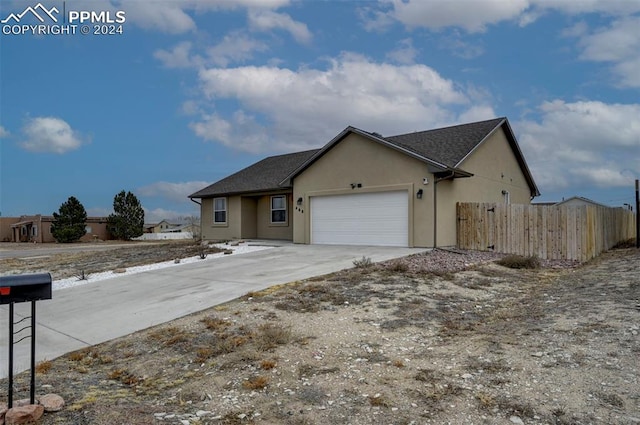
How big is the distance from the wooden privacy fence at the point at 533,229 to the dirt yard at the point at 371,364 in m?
5.84


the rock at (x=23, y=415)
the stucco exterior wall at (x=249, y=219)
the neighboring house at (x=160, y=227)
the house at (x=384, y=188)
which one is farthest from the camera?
the neighboring house at (x=160, y=227)

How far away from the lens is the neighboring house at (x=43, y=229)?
41847 mm

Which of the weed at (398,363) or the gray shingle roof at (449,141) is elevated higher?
the gray shingle roof at (449,141)

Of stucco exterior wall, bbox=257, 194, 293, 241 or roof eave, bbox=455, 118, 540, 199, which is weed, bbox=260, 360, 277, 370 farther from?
stucco exterior wall, bbox=257, 194, 293, 241

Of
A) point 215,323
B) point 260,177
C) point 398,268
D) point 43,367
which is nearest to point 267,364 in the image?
point 215,323

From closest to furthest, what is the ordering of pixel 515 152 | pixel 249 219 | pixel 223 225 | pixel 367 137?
1. pixel 367 137
2. pixel 515 152
3. pixel 249 219
4. pixel 223 225

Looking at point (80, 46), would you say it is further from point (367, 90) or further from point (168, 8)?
point (367, 90)

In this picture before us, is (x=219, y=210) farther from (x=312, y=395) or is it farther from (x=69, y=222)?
(x=69, y=222)

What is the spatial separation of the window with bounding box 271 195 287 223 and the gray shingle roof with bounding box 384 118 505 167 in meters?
6.27

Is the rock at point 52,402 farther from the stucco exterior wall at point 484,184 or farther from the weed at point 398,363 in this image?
the stucco exterior wall at point 484,184

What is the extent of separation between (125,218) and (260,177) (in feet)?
80.7

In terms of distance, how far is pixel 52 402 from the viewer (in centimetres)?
380

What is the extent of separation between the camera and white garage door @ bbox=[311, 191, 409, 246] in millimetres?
15492

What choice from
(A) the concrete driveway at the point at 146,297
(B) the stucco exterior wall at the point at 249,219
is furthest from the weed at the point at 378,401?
(B) the stucco exterior wall at the point at 249,219
